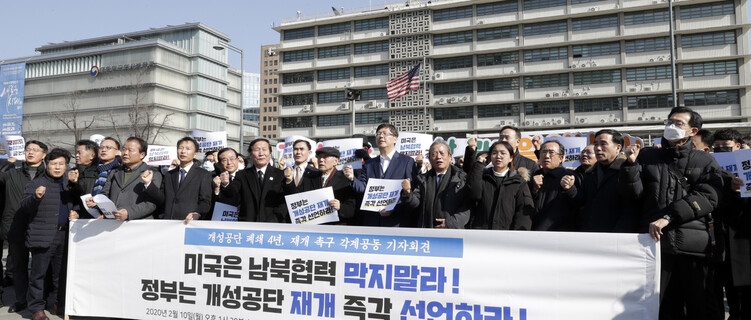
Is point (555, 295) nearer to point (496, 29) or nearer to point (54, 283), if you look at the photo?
point (54, 283)

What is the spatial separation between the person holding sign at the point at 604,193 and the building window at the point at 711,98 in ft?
151

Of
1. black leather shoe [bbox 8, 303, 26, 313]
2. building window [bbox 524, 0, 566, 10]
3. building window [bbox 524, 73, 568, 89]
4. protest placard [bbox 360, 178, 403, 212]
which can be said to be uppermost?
building window [bbox 524, 0, 566, 10]

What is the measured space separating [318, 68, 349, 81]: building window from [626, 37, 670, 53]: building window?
2636 cm

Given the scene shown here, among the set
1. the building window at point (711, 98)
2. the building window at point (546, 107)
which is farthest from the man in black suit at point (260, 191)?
the building window at point (711, 98)

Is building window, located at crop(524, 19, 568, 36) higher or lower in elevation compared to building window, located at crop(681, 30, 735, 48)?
higher

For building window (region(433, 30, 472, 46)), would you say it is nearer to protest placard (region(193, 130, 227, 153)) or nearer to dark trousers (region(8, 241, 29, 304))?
protest placard (region(193, 130, 227, 153))

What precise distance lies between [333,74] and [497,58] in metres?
16.9

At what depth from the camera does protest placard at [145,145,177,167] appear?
9.05 meters

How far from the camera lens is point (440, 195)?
16.6 ft

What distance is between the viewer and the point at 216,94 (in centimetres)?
7194

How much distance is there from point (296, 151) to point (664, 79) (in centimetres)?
4594

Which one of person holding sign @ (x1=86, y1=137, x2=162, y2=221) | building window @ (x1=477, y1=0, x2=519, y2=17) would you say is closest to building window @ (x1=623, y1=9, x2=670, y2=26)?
building window @ (x1=477, y1=0, x2=519, y2=17)

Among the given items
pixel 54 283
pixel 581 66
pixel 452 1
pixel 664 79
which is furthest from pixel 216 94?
pixel 54 283

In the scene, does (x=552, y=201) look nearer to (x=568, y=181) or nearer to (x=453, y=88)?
(x=568, y=181)
